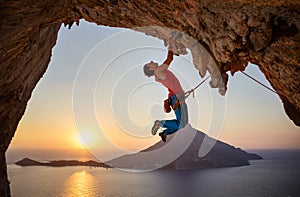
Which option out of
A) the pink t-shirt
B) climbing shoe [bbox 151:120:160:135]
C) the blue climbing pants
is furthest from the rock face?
climbing shoe [bbox 151:120:160:135]

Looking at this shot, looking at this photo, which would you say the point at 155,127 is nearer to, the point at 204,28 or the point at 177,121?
the point at 177,121

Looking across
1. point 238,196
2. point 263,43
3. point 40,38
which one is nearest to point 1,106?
point 40,38

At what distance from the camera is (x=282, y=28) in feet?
16.5

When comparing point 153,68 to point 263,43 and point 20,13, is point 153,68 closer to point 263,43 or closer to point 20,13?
point 263,43

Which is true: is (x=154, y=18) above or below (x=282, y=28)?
above

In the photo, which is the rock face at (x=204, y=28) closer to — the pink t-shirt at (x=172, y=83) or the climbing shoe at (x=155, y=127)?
the pink t-shirt at (x=172, y=83)

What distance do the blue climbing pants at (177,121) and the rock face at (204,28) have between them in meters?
1.12

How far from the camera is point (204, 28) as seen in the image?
6359 mm

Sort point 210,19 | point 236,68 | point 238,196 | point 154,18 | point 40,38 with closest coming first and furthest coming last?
point 210,19, point 236,68, point 154,18, point 40,38, point 238,196

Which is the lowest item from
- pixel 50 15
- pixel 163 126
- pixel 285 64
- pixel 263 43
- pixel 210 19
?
pixel 163 126

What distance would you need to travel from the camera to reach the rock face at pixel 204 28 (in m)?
5.09

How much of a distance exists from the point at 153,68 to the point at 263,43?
298 centimetres

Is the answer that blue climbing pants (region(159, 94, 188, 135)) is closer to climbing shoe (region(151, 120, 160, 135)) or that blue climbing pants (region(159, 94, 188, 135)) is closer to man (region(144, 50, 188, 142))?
man (region(144, 50, 188, 142))

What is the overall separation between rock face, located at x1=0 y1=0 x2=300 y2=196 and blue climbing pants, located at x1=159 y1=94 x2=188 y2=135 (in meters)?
1.12
